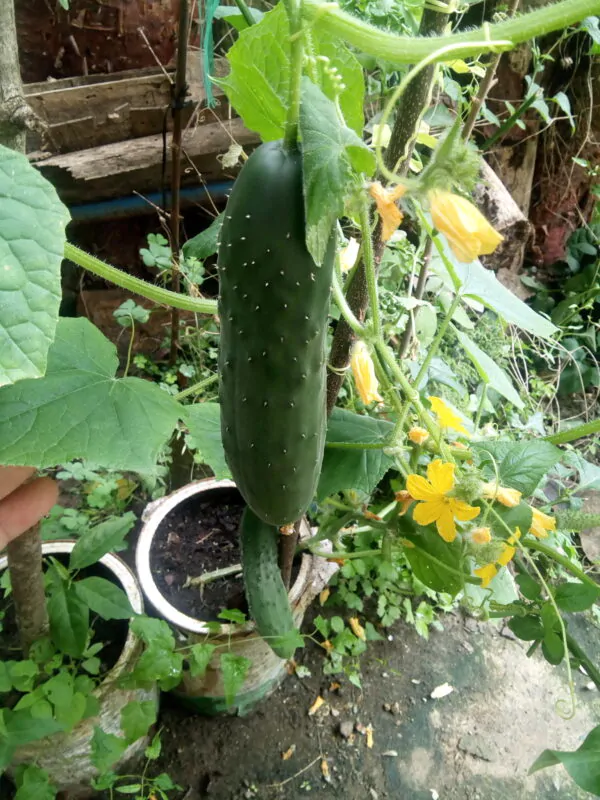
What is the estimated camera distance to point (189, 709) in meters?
1.38

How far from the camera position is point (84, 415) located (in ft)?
2.49

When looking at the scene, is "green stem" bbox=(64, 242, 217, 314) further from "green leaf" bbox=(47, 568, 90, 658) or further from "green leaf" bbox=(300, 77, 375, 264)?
"green leaf" bbox=(47, 568, 90, 658)

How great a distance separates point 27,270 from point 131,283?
29 centimetres

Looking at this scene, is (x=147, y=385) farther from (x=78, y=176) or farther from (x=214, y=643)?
(x=78, y=176)

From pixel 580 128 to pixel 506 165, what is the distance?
0.36 metres

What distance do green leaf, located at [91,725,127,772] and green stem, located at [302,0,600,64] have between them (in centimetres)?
106

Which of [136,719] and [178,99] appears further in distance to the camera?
[178,99]

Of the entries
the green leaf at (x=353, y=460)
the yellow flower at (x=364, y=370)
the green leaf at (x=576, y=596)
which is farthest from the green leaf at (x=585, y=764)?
the yellow flower at (x=364, y=370)

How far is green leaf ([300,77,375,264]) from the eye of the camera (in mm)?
460

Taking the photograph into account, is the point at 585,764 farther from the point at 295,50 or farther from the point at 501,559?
the point at 295,50

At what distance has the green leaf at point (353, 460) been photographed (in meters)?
0.90

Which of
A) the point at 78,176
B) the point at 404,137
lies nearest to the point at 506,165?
the point at 78,176

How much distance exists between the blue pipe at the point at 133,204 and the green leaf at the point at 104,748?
1.38m

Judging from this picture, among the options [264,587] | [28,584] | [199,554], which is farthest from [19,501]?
[199,554]
